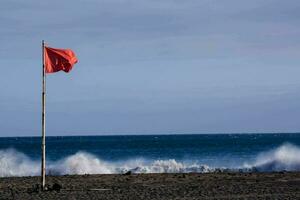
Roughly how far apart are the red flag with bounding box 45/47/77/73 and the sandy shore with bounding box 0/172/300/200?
3.98 m

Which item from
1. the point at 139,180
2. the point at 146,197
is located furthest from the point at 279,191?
the point at 139,180

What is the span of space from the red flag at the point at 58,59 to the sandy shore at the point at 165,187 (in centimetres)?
398

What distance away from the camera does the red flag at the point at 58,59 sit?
87.5 feet

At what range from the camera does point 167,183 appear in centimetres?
3045

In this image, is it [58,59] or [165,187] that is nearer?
[58,59]

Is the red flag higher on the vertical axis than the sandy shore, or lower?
higher

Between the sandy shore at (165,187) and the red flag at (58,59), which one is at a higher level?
the red flag at (58,59)

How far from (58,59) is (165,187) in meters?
5.88

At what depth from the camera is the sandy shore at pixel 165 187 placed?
25297 mm

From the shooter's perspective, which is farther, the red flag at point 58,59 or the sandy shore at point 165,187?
the red flag at point 58,59

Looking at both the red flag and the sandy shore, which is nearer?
the sandy shore

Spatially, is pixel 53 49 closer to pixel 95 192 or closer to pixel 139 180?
pixel 95 192

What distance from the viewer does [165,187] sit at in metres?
28.5

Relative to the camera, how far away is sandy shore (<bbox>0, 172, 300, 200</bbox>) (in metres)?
25.3
